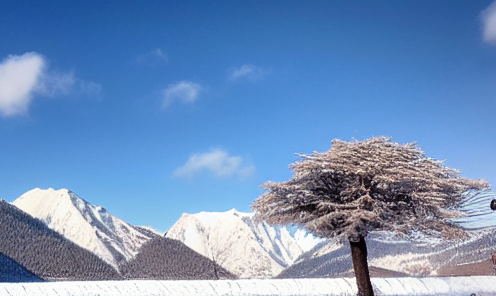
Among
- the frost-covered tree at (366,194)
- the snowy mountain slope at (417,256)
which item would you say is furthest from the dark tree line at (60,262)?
the frost-covered tree at (366,194)

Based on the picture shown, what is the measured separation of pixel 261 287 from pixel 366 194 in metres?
7.93

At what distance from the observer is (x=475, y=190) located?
1061 inches

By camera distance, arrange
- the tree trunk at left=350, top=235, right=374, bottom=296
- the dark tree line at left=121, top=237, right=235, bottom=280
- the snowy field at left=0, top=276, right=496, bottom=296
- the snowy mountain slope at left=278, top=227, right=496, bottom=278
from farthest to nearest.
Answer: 1. the dark tree line at left=121, top=237, right=235, bottom=280
2. the snowy mountain slope at left=278, top=227, right=496, bottom=278
3. the tree trunk at left=350, top=235, right=374, bottom=296
4. the snowy field at left=0, top=276, right=496, bottom=296

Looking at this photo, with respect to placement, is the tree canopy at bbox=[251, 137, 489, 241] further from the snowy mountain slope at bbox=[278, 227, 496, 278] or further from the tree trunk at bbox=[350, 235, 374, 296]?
the snowy mountain slope at bbox=[278, 227, 496, 278]

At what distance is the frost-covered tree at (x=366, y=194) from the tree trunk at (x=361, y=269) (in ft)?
0.15

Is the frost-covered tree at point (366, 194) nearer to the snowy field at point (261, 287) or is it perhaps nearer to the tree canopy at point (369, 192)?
the tree canopy at point (369, 192)

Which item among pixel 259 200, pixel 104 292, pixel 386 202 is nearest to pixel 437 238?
pixel 386 202

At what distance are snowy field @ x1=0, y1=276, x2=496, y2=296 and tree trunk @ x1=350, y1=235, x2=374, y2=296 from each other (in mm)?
2515

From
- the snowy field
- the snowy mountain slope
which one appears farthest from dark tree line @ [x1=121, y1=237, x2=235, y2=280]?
the snowy field

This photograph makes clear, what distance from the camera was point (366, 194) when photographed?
2394 centimetres

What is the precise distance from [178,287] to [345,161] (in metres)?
10.1

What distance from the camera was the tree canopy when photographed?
24.4 metres

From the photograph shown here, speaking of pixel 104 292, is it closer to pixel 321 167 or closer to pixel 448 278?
pixel 321 167

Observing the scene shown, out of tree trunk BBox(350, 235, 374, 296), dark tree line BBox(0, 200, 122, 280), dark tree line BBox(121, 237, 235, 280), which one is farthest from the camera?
dark tree line BBox(0, 200, 122, 280)
